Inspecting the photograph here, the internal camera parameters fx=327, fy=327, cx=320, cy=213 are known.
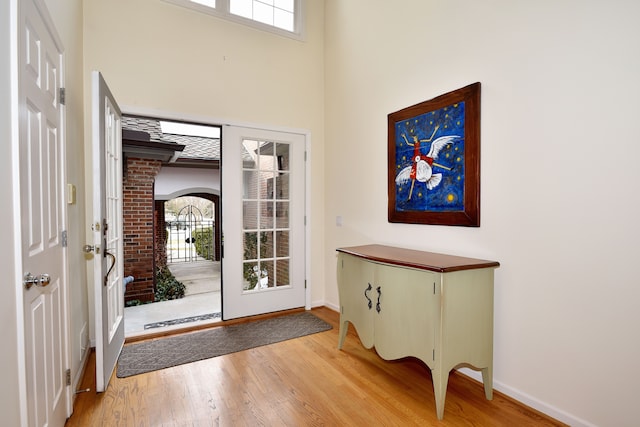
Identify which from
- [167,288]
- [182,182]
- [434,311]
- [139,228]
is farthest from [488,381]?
[182,182]

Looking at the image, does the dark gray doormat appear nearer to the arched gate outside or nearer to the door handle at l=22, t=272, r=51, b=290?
the door handle at l=22, t=272, r=51, b=290

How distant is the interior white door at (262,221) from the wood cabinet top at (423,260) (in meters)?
1.31

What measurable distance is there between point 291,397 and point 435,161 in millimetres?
2003

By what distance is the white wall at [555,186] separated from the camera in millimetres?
1634

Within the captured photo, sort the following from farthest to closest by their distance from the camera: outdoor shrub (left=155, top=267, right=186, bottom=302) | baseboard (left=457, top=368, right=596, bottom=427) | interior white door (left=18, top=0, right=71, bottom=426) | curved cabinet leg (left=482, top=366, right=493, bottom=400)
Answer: outdoor shrub (left=155, top=267, right=186, bottom=302), curved cabinet leg (left=482, top=366, right=493, bottom=400), baseboard (left=457, top=368, right=596, bottom=427), interior white door (left=18, top=0, right=71, bottom=426)

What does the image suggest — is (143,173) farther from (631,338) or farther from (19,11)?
(631,338)

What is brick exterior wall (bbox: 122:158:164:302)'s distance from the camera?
5.39 m

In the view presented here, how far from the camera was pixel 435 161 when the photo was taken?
257 cm

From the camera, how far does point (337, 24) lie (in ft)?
12.6

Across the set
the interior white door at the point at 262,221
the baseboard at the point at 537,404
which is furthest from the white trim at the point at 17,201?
the baseboard at the point at 537,404

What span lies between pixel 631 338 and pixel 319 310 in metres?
2.86

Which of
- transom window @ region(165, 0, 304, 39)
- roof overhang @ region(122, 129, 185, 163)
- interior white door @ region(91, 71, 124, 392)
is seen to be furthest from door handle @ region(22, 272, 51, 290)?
roof overhang @ region(122, 129, 185, 163)

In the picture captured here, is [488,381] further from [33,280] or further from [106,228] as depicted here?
[106,228]

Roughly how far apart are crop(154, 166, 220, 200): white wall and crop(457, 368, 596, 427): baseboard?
7618 mm
